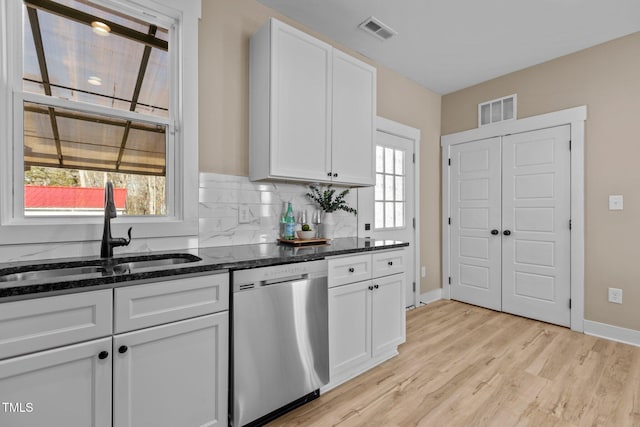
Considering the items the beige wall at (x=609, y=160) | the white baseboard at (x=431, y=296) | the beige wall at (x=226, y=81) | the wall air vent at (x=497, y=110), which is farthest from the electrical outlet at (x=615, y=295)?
the beige wall at (x=226, y=81)

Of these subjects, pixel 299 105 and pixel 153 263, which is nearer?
pixel 153 263

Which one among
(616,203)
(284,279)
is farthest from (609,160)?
(284,279)

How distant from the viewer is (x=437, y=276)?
406 cm

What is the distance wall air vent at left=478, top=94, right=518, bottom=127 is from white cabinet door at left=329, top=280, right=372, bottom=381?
2.75 m

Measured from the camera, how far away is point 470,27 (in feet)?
8.80

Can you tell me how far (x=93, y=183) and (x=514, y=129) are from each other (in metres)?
3.97

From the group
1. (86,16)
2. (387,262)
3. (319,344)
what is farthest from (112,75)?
(387,262)

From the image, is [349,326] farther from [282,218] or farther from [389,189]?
[389,189]

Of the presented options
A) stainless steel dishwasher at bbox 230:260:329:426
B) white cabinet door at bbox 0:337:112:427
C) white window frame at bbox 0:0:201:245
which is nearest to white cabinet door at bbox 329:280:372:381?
stainless steel dishwasher at bbox 230:260:329:426

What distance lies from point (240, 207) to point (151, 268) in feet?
3.13

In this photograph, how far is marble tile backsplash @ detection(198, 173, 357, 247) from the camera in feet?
6.96

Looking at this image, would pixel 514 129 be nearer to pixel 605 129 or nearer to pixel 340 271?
pixel 605 129

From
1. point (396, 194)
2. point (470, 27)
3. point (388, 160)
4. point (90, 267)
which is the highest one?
point (470, 27)

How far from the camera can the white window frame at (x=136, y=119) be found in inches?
59.9
